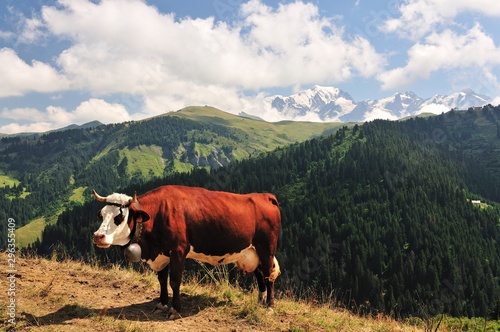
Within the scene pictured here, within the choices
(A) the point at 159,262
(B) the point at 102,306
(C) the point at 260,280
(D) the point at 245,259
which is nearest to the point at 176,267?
(A) the point at 159,262

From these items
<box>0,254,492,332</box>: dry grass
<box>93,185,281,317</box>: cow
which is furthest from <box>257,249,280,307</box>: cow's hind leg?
<box>0,254,492,332</box>: dry grass

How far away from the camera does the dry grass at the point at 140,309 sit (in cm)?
784

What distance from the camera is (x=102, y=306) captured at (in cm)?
909

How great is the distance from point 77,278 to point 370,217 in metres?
195

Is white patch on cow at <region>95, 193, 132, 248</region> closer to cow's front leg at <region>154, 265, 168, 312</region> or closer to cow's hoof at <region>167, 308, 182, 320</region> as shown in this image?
cow's front leg at <region>154, 265, 168, 312</region>

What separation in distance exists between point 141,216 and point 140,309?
2.54 metres

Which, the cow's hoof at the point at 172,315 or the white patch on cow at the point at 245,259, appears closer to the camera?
the cow's hoof at the point at 172,315

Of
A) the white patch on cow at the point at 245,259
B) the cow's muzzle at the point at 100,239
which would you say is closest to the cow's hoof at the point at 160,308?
the white patch on cow at the point at 245,259

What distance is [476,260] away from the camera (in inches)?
6088

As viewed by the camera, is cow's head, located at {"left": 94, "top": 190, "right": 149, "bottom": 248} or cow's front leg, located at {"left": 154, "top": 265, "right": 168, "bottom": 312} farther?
cow's front leg, located at {"left": 154, "top": 265, "right": 168, "bottom": 312}

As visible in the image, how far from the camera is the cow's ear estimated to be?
26.5 ft

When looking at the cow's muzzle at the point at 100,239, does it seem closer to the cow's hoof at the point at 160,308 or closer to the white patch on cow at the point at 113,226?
the white patch on cow at the point at 113,226

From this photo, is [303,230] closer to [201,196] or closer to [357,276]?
[357,276]

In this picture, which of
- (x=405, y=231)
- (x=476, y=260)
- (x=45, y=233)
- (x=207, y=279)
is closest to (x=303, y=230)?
(x=405, y=231)
